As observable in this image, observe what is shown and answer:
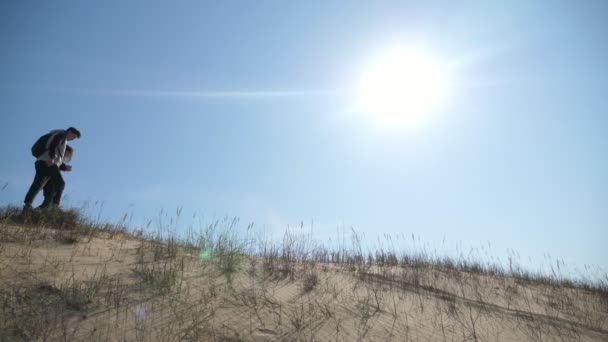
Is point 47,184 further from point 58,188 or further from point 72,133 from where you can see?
point 72,133

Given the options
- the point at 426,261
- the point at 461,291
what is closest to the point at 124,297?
the point at 461,291

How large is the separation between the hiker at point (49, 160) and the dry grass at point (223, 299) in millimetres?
484

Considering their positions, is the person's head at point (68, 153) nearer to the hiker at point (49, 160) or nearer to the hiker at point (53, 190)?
the hiker at point (49, 160)

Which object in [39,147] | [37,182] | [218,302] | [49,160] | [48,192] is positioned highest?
[39,147]

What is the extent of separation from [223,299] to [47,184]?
15.1 ft

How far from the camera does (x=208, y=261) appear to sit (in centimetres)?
373

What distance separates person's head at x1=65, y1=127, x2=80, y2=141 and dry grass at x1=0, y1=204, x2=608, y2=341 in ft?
4.36

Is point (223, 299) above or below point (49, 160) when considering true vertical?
below

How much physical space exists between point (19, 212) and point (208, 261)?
12.8ft

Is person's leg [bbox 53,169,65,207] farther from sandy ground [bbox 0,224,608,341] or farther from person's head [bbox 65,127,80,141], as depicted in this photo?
sandy ground [bbox 0,224,608,341]

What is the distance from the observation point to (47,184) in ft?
18.0

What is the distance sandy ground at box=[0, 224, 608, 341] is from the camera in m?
2.33

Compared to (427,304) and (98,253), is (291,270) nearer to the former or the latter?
(427,304)

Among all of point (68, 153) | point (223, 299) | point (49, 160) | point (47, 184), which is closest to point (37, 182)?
point (47, 184)
